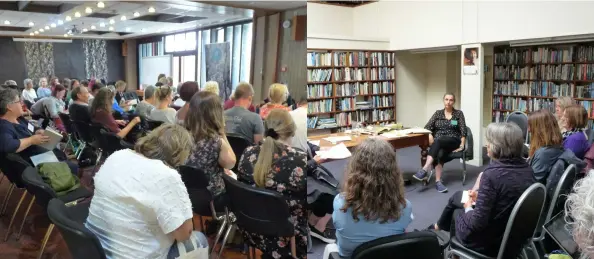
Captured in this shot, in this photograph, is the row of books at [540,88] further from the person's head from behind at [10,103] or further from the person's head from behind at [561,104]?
the person's head from behind at [10,103]

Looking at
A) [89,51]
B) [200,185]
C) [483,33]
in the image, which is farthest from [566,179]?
[89,51]

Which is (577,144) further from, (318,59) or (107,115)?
(107,115)

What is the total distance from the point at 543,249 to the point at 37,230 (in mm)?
2787

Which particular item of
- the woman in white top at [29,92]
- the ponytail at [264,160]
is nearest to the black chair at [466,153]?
the ponytail at [264,160]

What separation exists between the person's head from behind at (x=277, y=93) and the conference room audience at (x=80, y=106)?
86 centimetres

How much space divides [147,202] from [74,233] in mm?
277

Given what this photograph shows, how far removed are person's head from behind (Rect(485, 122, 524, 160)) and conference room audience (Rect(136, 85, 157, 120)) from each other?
5.36 feet

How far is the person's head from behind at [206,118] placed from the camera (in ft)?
5.35

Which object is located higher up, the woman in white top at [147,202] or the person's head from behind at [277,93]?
the person's head from behind at [277,93]

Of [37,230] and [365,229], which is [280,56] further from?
[37,230]

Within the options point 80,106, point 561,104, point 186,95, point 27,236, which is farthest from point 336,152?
point 561,104

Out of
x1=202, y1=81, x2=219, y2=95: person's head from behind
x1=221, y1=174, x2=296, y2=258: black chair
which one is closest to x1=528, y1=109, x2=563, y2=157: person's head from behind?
x1=221, y1=174, x2=296, y2=258: black chair

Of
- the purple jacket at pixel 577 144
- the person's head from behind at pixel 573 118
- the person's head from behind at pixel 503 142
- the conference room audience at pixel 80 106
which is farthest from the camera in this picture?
the person's head from behind at pixel 573 118

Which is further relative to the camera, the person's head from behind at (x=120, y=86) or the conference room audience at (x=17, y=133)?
the conference room audience at (x=17, y=133)
